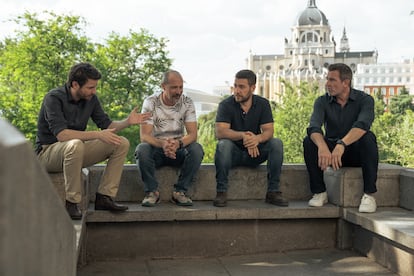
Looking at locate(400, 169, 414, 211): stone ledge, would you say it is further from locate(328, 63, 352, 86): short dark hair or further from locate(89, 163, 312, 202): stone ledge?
locate(328, 63, 352, 86): short dark hair

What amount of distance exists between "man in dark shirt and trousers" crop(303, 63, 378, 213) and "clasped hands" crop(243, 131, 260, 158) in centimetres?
44

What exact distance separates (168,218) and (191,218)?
0.19 metres

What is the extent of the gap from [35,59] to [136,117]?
28487 millimetres

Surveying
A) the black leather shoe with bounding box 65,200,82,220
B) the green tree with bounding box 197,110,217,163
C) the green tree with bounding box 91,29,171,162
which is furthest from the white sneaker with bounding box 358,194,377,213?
the green tree with bounding box 197,110,217,163

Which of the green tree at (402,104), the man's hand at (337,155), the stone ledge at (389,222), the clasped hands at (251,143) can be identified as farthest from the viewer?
the green tree at (402,104)

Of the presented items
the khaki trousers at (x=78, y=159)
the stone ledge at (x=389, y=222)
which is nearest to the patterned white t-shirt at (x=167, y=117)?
the khaki trousers at (x=78, y=159)

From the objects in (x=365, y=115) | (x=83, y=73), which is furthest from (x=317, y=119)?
(x=83, y=73)

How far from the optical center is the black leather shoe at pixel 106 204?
15.5 feet

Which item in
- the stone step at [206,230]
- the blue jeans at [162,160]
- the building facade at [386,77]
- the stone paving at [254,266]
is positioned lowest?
→ the stone paving at [254,266]

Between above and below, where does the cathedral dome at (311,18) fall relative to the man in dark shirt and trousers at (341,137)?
above

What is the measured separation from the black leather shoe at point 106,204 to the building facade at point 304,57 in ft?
412

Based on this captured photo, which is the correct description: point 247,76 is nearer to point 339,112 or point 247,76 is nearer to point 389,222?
point 339,112

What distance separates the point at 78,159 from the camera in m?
4.18

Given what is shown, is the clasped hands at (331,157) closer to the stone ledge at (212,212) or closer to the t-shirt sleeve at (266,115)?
the stone ledge at (212,212)
